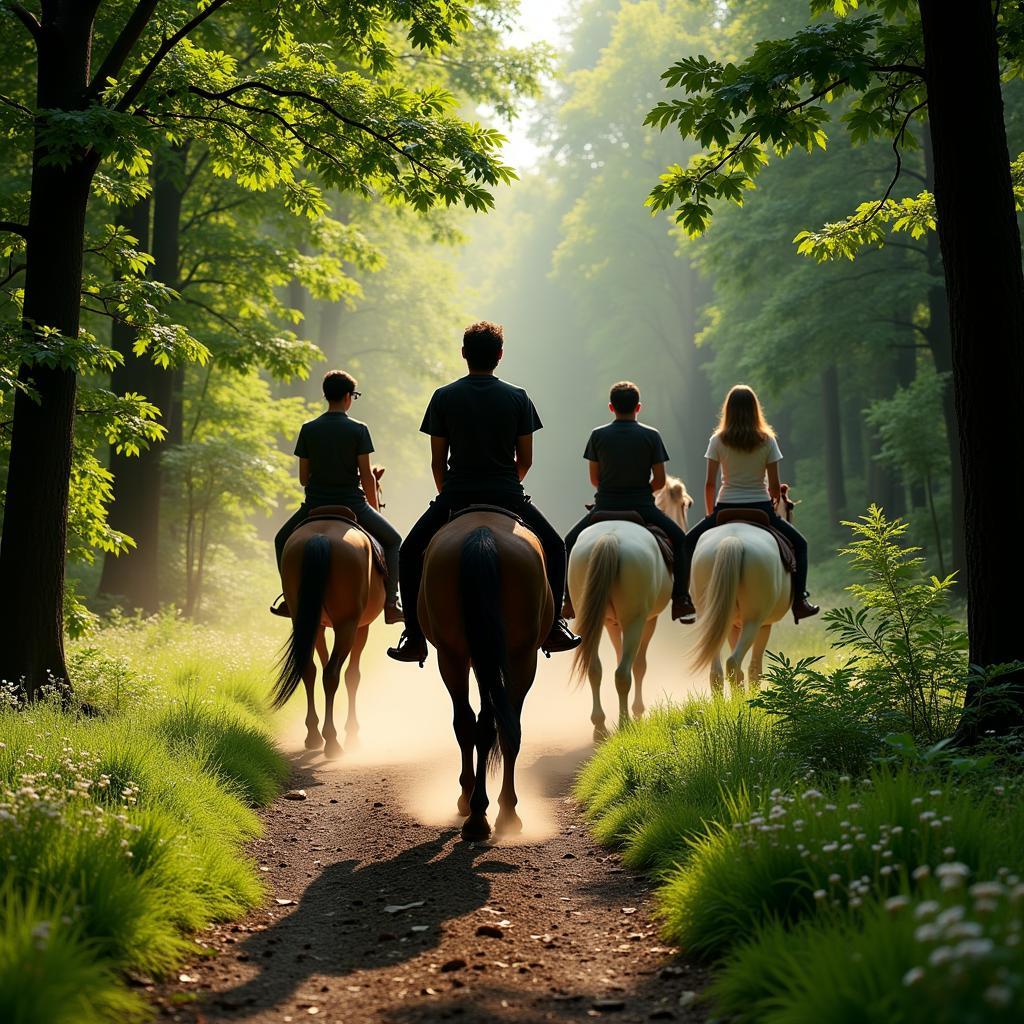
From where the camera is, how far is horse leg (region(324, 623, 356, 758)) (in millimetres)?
10062

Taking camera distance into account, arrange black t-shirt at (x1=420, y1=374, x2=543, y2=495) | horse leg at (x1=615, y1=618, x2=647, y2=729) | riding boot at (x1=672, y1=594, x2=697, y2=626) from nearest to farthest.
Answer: black t-shirt at (x1=420, y1=374, x2=543, y2=495)
horse leg at (x1=615, y1=618, x2=647, y2=729)
riding boot at (x1=672, y1=594, x2=697, y2=626)

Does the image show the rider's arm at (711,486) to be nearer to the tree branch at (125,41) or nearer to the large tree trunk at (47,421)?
the large tree trunk at (47,421)

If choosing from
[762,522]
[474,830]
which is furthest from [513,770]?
[762,522]

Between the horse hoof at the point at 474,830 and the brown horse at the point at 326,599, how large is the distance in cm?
268

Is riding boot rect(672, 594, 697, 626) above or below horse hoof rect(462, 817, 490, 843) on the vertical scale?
above

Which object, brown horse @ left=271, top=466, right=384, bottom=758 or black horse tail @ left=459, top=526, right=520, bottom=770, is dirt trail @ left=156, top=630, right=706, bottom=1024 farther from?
brown horse @ left=271, top=466, right=384, bottom=758

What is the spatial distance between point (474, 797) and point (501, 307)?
65639 millimetres

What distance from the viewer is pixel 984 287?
6574 mm

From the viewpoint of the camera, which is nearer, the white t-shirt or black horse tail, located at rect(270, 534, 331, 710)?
black horse tail, located at rect(270, 534, 331, 710)

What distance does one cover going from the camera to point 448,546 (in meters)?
6.50

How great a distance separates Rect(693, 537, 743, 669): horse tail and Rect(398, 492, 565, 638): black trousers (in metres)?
2.18

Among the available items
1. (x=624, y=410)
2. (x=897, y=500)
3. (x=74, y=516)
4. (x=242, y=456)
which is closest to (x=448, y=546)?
(x=624, y=410)

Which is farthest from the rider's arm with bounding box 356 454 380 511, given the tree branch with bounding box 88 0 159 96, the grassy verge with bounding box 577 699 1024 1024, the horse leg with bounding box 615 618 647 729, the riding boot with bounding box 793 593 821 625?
the grassy verge with bounding box 577 699 1024 1024

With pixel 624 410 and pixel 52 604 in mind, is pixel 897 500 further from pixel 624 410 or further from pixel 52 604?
pixel 52 604
